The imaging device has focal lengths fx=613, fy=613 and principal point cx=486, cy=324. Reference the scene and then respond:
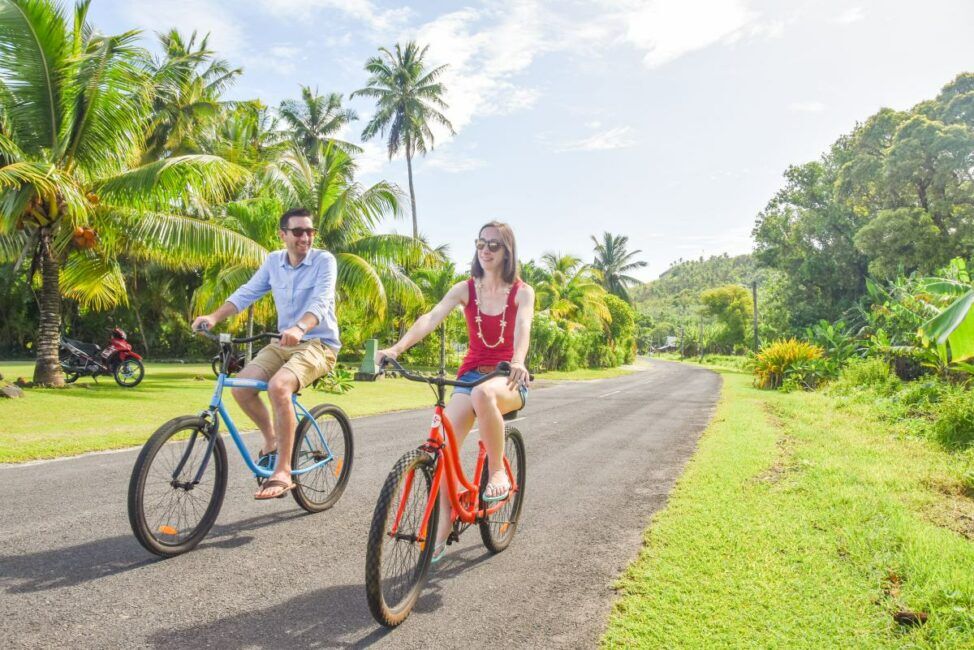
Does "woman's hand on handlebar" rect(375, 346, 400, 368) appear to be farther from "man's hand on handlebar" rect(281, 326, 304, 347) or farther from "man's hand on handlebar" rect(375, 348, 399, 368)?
"man's hand on handlebar" rect(281, 326, 304, 347)

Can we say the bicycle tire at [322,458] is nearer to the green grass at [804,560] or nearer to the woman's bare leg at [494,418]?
the woman's bare leg at [494,418]

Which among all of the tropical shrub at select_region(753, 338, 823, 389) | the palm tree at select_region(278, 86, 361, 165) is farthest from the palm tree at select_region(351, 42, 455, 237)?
the tropical shrub at select_region(753, 338, 823, 389)

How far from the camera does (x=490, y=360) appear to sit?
362cm

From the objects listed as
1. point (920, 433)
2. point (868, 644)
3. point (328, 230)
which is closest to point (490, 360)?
point (868, 644)

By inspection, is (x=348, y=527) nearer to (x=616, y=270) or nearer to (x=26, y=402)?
(x=26, y=402)

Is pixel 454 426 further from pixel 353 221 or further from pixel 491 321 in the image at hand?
pixel 353 221

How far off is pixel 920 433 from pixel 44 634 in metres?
11.1

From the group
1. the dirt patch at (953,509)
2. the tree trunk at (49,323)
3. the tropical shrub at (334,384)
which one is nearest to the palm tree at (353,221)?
the tropical shrub at (334,384)

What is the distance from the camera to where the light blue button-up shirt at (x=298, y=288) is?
432cm

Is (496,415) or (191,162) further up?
(191,162)

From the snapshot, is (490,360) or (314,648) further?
(490,360)

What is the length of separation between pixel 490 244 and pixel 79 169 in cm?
1182

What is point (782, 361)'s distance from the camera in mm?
22641

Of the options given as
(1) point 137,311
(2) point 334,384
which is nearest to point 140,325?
(1) point 137,311
